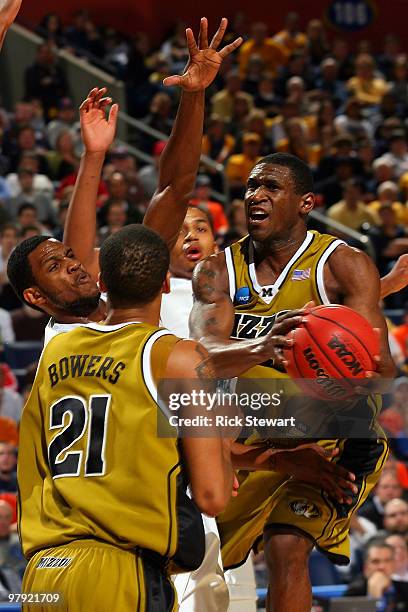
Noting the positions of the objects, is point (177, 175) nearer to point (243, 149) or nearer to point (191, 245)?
point (191, 245)

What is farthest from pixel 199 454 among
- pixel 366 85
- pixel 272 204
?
pixel 366 85

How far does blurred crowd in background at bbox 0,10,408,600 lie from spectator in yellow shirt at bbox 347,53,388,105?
0.06 ft

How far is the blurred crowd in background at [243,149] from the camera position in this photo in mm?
8211

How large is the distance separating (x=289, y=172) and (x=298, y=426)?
1.00 metres

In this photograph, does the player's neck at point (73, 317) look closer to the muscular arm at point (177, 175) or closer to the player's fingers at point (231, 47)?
the muscular arm at point (177, 175)

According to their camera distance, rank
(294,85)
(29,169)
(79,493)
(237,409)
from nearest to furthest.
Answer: (79,493) → (237,409) → (29,169) → (294,85)

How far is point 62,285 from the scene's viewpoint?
4422 millimetres

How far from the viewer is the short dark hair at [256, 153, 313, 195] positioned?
185 inches

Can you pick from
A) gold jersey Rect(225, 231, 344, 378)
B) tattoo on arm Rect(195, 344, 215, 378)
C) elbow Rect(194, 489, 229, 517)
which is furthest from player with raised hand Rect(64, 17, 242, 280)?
elbow Rect(194, 489, 229, 517)

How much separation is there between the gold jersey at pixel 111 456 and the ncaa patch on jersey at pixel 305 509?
36.3 inches

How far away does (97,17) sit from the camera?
679 inches

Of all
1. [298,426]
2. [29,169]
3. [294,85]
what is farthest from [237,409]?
[294,85]

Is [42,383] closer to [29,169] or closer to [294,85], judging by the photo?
[29,169]

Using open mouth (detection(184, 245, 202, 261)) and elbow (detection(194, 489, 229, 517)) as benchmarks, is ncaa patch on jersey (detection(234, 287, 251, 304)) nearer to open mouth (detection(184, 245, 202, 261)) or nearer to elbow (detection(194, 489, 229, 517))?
open mouth (detection(184, 245, 202, 261))
